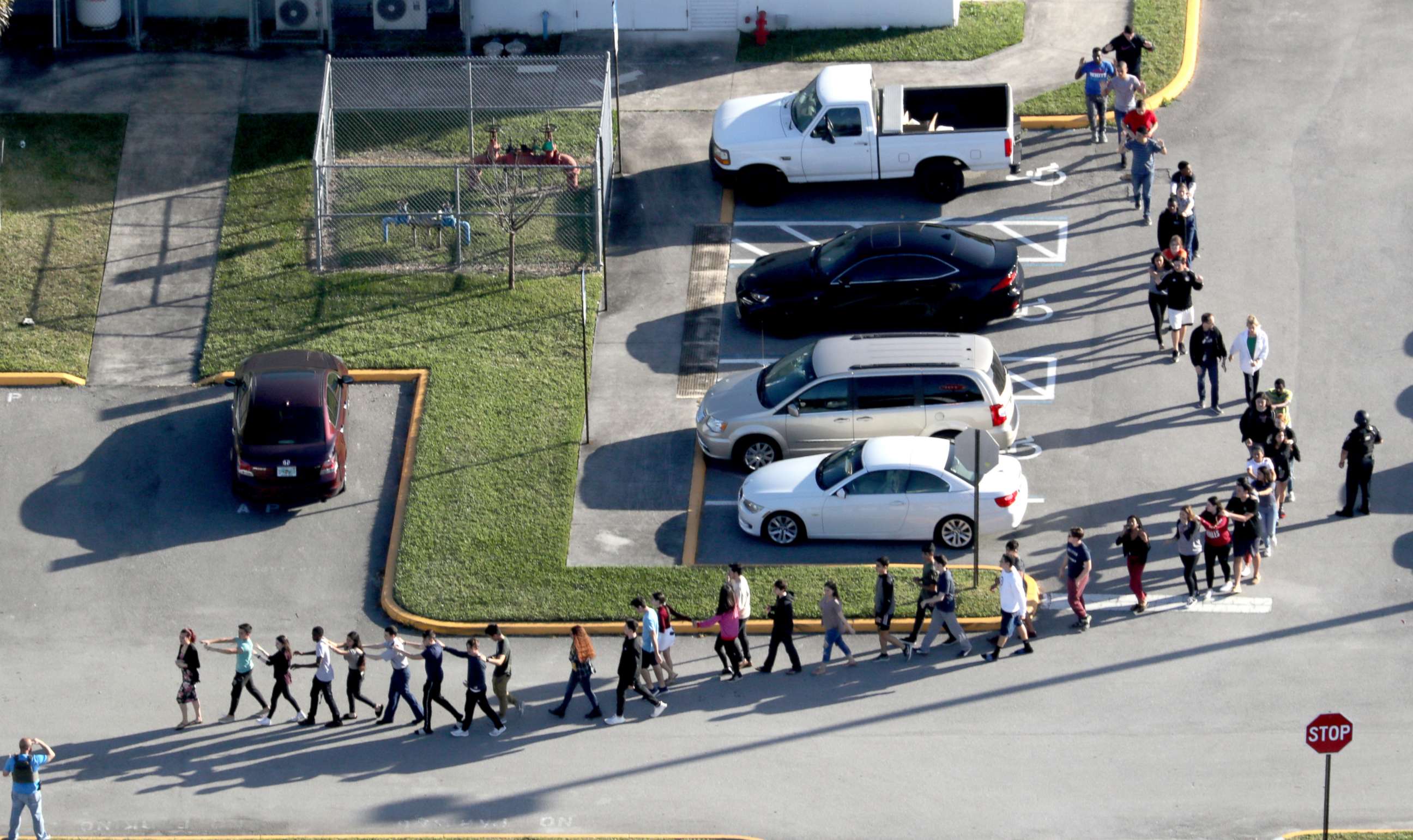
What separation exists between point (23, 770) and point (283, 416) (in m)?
6.75

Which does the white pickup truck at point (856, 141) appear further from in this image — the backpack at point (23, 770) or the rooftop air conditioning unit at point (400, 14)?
the backpack at point (23, 770)

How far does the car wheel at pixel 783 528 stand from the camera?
85.4 feet

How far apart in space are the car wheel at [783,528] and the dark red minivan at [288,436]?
5663 mm

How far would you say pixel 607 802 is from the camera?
2252cm

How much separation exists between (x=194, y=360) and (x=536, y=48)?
941 cm

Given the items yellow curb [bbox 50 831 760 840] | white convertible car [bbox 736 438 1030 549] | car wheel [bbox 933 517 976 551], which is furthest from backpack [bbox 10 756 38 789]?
car wheel [bbox 933 517 976 551]

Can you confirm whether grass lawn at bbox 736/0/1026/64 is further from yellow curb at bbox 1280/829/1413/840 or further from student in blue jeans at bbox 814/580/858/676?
yellow curb at bbox 1280/829/1413/840

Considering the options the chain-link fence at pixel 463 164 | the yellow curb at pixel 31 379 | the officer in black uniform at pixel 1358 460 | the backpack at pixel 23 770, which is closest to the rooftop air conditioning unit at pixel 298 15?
the chain-link fence at pixel 463 164

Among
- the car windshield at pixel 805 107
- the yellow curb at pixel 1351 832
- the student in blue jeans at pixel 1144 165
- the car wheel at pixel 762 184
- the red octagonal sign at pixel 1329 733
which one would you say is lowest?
the yellow curb at pixel 1351 832

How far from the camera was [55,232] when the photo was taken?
105 ft

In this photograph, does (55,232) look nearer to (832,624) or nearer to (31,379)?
(31,379)

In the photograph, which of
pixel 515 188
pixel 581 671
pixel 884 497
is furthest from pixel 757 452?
pixel 515 188

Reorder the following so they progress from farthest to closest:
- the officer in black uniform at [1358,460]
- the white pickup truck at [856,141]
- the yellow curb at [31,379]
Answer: the white pickup truck at [856,141], the yellow curb at [31,379], the officer in black uniform at [1358,460]

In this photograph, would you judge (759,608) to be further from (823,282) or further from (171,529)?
(171,529)
